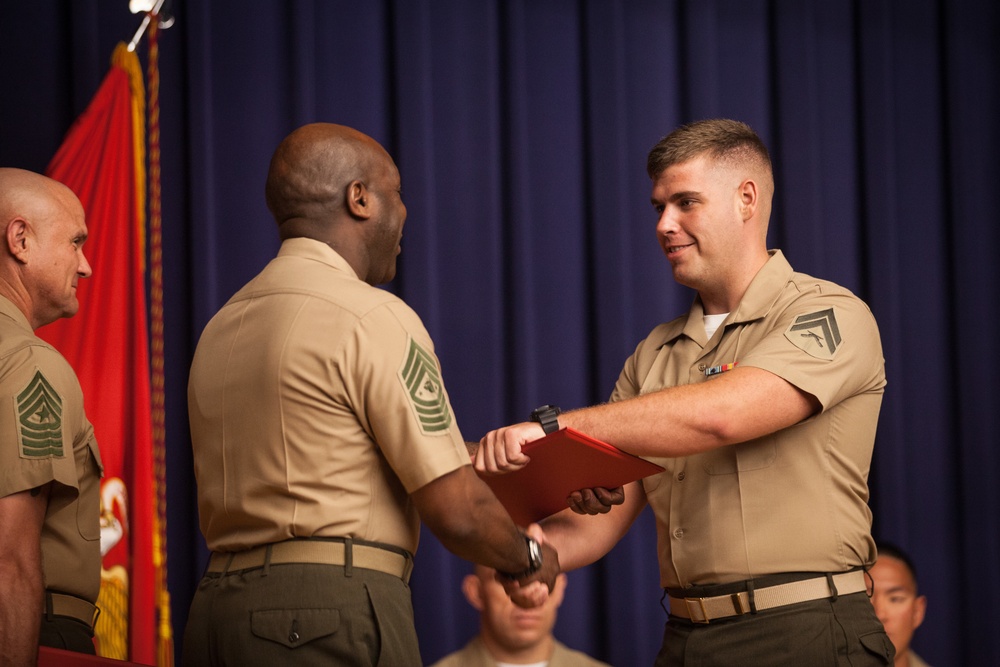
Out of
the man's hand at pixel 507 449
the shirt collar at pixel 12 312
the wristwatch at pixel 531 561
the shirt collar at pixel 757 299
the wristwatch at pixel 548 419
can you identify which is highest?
the shirt collar at pixel 12 312

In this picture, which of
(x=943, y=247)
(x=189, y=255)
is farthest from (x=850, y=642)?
(x=943, y=247)

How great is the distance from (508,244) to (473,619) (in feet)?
4.35

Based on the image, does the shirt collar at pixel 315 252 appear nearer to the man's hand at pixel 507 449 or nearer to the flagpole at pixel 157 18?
the man's hand at pixel 507 449

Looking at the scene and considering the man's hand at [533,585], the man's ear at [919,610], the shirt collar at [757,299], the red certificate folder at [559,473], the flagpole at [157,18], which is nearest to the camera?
the red certificate folder at [559,473]

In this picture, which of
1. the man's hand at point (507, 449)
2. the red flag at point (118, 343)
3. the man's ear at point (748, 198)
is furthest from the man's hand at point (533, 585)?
the red flag at point (118, 343)

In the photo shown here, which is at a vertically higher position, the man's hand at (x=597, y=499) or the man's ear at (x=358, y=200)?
the man's ear at (x=358, y=200)

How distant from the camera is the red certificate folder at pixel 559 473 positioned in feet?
6.66

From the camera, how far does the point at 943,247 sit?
4.34 meters

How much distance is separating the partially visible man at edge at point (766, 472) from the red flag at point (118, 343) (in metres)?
1.27

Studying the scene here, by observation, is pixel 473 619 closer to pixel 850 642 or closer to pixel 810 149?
pixel 850 642

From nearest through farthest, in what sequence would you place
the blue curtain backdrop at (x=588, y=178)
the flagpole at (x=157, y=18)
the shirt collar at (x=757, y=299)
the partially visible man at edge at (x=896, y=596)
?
the shirt collar at (x=757, y=299), the flagpole at (x=157, y=18), the blue curtain backdrop at (x=588, y=178), the partially visible man at edge at (x=896, y=596)

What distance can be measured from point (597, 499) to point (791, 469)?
1.43 ft

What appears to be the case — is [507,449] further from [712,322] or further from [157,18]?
[157,18]

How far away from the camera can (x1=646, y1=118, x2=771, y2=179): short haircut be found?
247 cm
